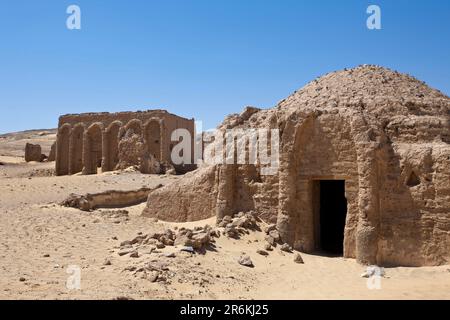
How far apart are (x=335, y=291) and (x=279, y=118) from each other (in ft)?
16.1

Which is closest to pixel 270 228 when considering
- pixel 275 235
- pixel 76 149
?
pixel 275 235

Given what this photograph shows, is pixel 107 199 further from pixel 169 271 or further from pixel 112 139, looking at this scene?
pixel 169 271

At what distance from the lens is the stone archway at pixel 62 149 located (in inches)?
1109

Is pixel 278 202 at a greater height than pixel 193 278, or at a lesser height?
greater

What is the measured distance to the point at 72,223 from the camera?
1280 centimetres

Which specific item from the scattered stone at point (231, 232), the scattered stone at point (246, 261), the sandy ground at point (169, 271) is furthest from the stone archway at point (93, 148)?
the scattered stone at point (246, 261)

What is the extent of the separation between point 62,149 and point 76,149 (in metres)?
1.16

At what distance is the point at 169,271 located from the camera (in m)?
8.38

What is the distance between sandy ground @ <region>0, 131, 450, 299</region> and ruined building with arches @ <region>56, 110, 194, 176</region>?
12188 millimetres

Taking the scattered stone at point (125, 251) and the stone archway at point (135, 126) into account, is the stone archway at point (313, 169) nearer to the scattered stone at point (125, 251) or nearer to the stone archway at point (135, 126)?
the scattered stone at point (125, 251)

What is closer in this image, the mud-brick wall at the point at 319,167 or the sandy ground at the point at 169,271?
the sandy ground at the point at 169,271

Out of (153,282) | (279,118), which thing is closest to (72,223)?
(153,282)

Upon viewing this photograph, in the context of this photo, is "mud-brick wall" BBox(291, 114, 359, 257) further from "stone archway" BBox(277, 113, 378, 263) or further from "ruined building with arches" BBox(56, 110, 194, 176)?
"ruined building with arches" BBox(56, 110, 194, 176)
